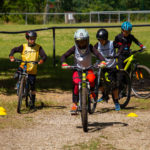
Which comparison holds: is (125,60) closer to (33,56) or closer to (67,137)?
(33,56)

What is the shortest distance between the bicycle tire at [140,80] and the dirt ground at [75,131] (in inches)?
54.6

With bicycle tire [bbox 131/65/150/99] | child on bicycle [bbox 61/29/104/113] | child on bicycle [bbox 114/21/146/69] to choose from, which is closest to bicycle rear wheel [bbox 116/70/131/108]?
child on bicycle [bbox 114/21/146/69]

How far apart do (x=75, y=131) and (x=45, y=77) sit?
710cm

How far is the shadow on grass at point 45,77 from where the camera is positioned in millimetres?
12633

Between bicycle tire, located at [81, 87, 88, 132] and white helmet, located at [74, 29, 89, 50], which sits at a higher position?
white helmet, located at [74, 29, 89, 50]

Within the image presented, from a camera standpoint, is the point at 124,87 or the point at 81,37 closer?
the point at 81,37

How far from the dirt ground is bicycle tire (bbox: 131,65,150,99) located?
1387 mm

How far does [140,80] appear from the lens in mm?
10992

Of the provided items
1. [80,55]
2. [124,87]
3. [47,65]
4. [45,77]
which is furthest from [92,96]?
[47,65]

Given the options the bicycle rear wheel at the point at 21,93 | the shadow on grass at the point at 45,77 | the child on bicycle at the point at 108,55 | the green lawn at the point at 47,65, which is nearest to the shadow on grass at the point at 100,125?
the child on bicycle at the point at 108,55

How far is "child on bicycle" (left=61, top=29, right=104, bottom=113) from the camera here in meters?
8.02

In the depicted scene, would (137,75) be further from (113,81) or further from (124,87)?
(113,81)

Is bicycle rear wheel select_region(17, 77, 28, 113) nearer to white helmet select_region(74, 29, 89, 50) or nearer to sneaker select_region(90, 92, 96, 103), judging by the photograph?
sneaker select_region(90, 92, 96, 103)

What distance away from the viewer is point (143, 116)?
9.01 meters
